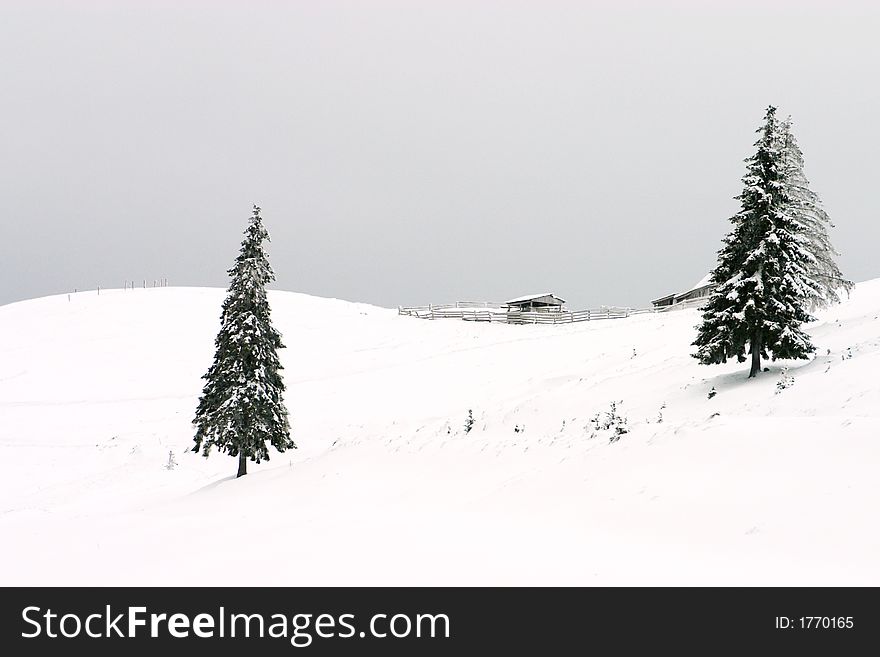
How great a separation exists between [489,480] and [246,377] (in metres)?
14.1

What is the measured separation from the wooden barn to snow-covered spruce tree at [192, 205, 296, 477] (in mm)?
51176

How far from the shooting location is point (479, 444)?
664 inches

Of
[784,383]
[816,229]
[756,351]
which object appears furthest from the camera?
[816,229]

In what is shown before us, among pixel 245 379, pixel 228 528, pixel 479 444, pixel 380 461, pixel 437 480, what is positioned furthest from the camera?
pixel 245 379

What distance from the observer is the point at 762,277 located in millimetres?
20391

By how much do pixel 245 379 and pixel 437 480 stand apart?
1234 cm

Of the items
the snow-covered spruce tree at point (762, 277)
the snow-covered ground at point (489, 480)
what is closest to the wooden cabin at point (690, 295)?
the snow-covered ground at point (489, 480)

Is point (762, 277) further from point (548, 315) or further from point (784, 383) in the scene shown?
point (548, 315)

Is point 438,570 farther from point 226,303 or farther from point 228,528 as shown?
point 226,303

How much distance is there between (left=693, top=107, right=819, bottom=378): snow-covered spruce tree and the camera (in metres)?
20.0

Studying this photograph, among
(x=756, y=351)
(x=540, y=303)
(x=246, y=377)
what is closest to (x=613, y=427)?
(x=756, y=351)

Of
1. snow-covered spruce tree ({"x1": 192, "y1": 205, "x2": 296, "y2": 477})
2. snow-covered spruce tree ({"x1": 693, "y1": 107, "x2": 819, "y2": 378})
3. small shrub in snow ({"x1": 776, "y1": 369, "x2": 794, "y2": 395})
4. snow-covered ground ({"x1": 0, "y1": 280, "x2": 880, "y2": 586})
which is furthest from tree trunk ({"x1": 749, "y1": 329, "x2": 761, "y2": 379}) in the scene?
snow-covered spruce tree ({"x1": 192, "y1": 205, "x2": 296, "y2": 477})

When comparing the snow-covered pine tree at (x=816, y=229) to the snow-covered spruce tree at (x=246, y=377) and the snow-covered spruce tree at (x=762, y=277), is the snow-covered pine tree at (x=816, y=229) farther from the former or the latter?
the snow-covered spruce tree at (x=246, y=377)
